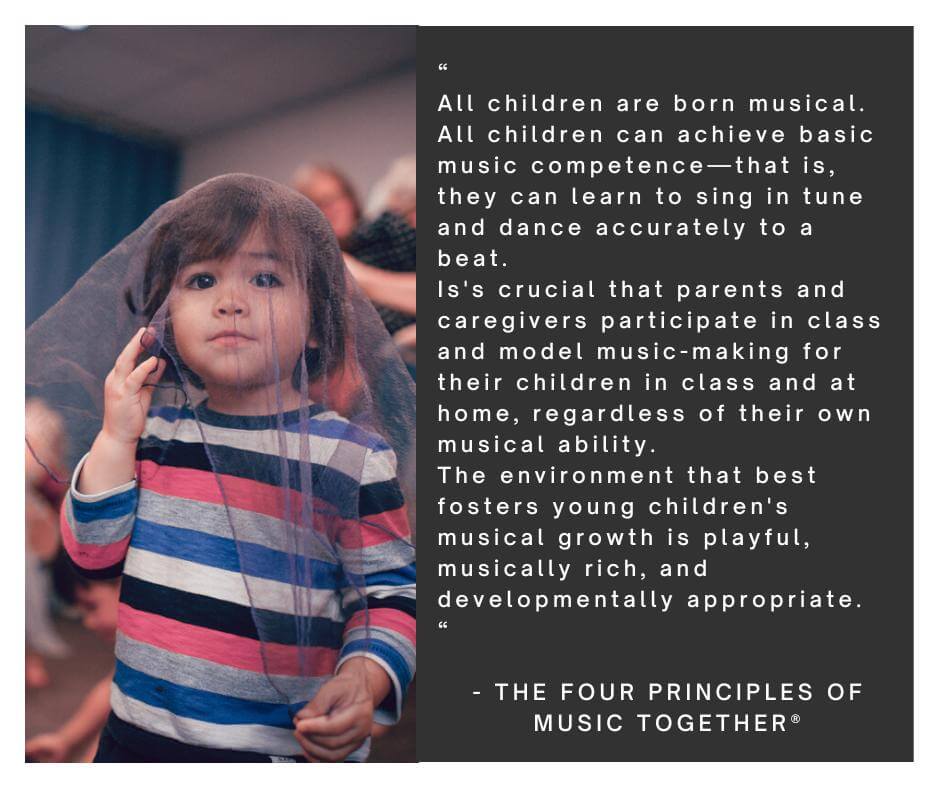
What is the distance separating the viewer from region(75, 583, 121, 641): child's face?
1283 mm

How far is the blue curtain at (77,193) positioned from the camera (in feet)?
4.33

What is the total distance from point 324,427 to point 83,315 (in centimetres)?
43

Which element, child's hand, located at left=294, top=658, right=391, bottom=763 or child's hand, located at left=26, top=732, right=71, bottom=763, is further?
child's hand, located at left=26, top=732, right=71, bottom=763

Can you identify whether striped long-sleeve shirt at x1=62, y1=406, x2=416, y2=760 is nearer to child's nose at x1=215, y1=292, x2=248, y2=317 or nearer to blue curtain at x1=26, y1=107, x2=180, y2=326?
child's nose at x1=215, y1=292, x2=248, y2=317

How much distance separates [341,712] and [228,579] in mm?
267

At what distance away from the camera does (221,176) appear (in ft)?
4.16

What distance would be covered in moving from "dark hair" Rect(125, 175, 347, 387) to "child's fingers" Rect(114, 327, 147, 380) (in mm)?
42

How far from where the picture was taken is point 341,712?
116 centimetres

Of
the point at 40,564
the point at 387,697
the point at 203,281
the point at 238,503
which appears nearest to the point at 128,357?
the point at 203,281

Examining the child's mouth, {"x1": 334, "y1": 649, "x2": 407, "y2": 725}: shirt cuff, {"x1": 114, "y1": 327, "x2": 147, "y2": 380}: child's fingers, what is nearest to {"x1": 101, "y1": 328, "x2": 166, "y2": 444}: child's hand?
{"x1": 114, "y1": 327, "x2": 147, "y2": 380}: child's fingers

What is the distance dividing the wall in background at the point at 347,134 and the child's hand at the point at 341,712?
2.60 feet

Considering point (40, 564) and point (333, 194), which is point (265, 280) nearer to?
point (333, 194)
